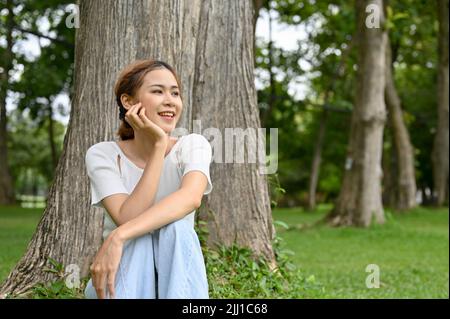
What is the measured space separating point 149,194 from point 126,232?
22 centimetres

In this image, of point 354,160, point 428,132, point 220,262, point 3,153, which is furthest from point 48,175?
A: point 220,262

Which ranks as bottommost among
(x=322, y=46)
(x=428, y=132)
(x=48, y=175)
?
(x=48, y=175)

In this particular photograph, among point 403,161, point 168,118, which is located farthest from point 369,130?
point 168,118

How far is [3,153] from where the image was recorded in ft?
94.9

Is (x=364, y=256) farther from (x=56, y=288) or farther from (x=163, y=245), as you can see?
(x=163, y=245)

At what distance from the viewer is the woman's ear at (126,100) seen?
350cm

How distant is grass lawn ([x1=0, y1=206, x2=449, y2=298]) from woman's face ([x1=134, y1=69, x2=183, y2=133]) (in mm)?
3453

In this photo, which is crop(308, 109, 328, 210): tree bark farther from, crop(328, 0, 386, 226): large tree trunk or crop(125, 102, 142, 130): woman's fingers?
crop(125, 102, 142, 130): woman's fingers

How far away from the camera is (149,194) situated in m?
3.24

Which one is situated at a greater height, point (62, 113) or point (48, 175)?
point (62, 113)

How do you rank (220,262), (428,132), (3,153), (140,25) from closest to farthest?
1. (140,25)
2. (220,262)
3. (3,153)
4. (428,132)

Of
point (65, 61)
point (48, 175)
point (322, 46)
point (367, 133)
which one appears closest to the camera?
point (367, 133)
